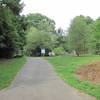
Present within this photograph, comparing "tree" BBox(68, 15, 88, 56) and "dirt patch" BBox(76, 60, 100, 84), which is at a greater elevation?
"tree" BBox(68, 15, 88, 56)

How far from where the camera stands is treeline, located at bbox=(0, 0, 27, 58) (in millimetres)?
22759

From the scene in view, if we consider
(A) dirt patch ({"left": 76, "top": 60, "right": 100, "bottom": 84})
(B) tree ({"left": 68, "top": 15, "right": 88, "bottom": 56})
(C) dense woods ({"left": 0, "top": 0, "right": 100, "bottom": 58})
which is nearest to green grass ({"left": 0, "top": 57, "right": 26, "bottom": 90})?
(A) dirt patch ({"left": 76, "top": 60, "right": 100, "bottom": 84})

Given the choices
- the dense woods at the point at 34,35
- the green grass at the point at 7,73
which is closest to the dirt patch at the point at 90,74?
the green grass at the point at 7,73

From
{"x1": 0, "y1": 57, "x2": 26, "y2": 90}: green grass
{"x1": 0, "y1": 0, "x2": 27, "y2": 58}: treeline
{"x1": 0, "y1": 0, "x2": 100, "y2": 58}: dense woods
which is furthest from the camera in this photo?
{"x1": 0, "y1": 0, "x2": 100, "y2": 58}: dense woods

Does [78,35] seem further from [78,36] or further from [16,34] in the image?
[16,34]

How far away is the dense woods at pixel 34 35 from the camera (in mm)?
23594

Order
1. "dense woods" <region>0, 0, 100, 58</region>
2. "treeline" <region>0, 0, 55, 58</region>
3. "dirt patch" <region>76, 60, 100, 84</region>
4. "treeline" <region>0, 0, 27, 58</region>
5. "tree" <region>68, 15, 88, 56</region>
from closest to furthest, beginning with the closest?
1. "dirt patch" <region>76, 60, 100, 84</region>
2. "treeline" <region>0, 0, 27, 58</region>
3. "treeline" <region>0, 0, 55, 58</region>
4. "dense woods" <region>0, 0, 100, 58</region>
5. "tree" <region>68, 15, 88, 56</region>

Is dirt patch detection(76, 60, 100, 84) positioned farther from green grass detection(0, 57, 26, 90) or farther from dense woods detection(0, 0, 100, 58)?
dense woods detection(0, 0, 100, 58)

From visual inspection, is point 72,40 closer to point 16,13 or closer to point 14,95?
point 16,13

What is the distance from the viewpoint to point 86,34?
36.3 metres

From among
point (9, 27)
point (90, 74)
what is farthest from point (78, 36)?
point (90, 74)

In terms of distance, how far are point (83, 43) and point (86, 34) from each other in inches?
67.6

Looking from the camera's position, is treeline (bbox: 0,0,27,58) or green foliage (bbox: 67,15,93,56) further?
green foliage (bbox: 67,15,93,56)

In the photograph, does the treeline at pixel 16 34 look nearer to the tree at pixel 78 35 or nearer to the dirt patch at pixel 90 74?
the tree at pixel 78 35
